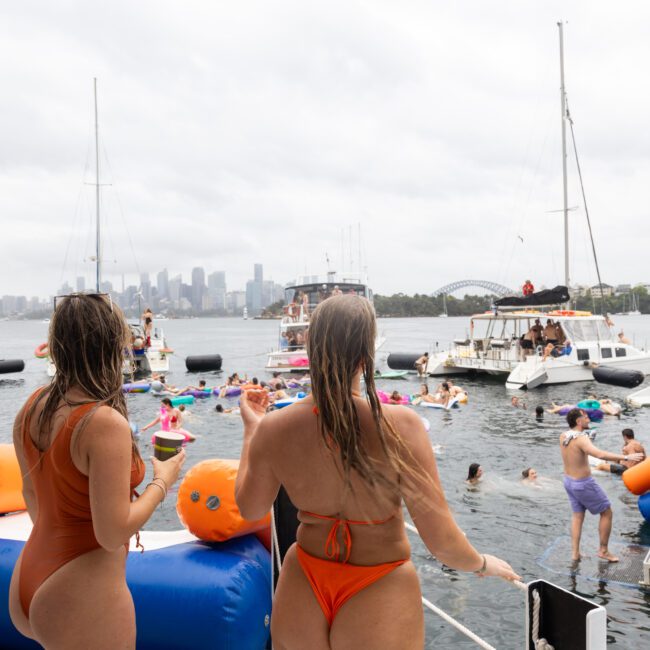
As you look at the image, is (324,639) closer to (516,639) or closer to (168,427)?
(516,639)

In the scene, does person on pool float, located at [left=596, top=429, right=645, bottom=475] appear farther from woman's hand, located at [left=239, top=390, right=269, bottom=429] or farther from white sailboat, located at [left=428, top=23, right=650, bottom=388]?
white sailboat, located at [left=428, top=23, right=650, bottom=388]

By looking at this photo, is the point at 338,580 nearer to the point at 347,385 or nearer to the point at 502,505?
the point at 347,385

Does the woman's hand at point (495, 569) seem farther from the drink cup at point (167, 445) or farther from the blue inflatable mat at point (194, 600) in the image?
the drink cup at point (167, 445)

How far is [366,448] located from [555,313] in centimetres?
2777

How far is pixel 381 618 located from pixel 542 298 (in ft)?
89.1

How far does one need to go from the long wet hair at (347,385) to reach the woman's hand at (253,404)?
0.60 metres

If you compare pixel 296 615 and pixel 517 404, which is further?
pixel 517 404

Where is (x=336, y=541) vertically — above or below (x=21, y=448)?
below

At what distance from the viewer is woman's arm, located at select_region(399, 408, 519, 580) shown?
1.93m

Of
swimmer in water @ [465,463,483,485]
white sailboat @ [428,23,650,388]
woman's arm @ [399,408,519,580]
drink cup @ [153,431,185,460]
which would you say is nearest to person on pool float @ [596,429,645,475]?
swimmer in water @ [465,463,483,485]

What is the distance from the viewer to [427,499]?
194 centimetres

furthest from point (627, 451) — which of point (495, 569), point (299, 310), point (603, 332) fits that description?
point (299, 310)

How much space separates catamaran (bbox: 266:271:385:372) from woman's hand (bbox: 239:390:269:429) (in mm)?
26755

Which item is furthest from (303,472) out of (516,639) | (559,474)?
→ (559,474)
